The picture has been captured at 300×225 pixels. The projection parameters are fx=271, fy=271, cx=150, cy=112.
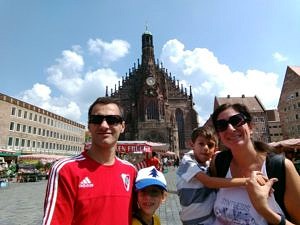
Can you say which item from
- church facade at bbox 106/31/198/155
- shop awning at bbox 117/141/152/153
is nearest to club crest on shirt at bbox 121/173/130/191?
shop awning at bbox 117/141/152/153

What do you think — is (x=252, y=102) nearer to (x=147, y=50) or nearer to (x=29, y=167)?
(x=147, y=50)

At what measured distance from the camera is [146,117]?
5619cm

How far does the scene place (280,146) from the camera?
15.7 meters

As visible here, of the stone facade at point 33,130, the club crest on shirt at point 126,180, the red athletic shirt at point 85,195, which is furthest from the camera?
the stone facade at point 33,130


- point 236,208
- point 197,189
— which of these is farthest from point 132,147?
point 236,208

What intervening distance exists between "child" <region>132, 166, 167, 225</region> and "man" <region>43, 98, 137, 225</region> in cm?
10

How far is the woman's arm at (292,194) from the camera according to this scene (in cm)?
189

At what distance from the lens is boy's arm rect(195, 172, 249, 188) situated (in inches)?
81.0

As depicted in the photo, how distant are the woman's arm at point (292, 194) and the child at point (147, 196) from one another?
1.01 m

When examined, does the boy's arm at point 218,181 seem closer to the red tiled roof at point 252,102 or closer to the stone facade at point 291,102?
the stone facade at point 291,102

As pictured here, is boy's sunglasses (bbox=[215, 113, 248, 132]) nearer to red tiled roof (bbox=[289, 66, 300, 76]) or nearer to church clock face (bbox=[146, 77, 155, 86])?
red tiled roof (bbox=[289, 66, 300, 76])

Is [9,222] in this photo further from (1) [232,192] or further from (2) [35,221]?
(1) [232,192]

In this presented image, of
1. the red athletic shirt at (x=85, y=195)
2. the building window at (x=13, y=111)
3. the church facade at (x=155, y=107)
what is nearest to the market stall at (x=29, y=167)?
the building window at (x=13, y=111)

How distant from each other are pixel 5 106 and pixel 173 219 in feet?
134
